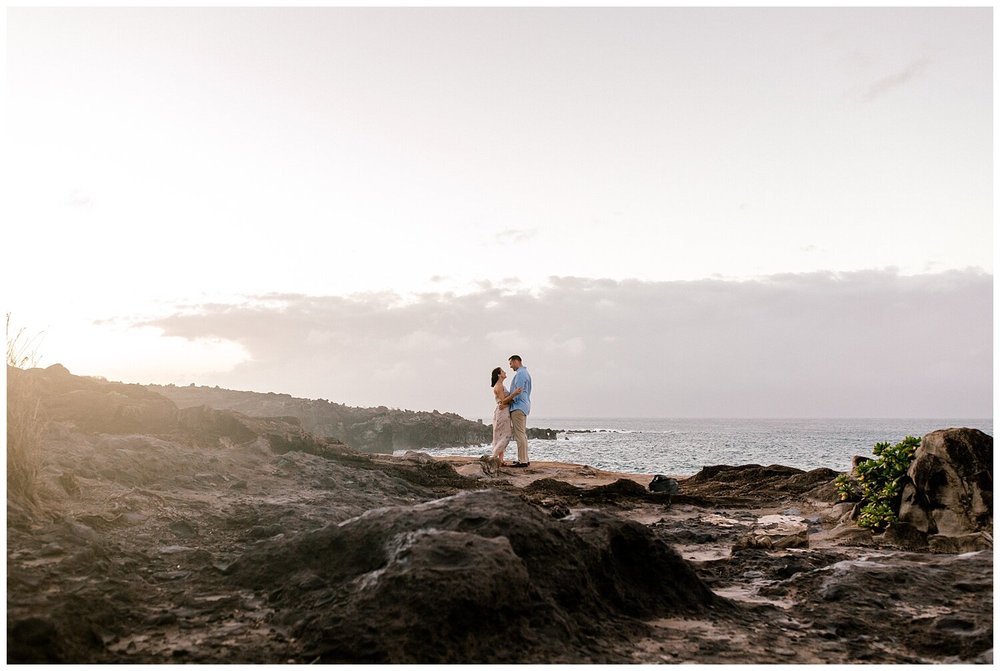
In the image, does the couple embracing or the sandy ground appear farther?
the couple embracing

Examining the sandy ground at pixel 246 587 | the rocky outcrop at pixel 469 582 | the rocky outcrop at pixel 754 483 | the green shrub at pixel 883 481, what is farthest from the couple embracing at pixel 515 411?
the rocky outcrop at pixel 469 582

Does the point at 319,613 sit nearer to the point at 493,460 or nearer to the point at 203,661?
the point at 203,661

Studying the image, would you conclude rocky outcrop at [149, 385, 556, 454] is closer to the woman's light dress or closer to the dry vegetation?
the woman's light dress

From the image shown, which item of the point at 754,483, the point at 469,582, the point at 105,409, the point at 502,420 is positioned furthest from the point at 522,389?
the point at 469,582

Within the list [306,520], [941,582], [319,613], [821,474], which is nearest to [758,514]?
[821,474]

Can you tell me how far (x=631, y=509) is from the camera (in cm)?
1072

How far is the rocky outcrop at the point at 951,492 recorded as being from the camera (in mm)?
7355

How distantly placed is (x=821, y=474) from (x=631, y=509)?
206 inches

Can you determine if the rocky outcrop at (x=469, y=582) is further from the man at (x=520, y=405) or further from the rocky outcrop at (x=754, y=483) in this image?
the man at (x=520, y=405)

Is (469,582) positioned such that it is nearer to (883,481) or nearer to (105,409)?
(883,481)

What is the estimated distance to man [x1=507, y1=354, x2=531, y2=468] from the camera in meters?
15.1

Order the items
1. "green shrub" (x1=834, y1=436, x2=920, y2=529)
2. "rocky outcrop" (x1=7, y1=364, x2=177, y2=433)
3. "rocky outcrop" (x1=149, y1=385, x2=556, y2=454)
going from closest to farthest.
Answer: "green shrub" (x1=834, y1=436, x2=920, y2=529)
"rocky outcrop" (x1=7, y1=364, x2=177, y2=433)
"rocky outcrop" (x1=149, y1=385, x2=556, y2=454)

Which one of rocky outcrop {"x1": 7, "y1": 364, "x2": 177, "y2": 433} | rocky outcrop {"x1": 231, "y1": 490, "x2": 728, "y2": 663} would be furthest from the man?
rocky outcrop {"x1": 231, "y1": 490, "x2": 728, "y2": 663}

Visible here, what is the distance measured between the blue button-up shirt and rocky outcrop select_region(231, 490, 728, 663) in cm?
940
